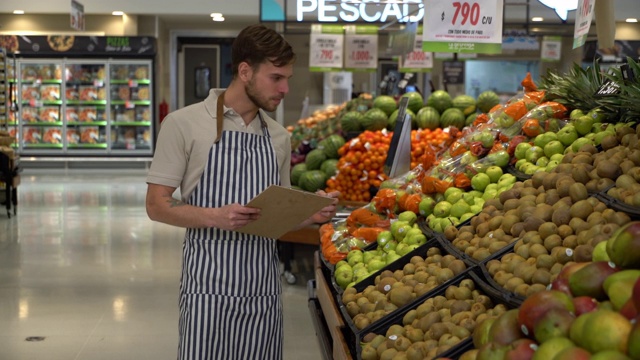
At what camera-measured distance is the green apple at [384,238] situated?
4352mm

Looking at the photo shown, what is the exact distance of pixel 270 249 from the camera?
3123 mm

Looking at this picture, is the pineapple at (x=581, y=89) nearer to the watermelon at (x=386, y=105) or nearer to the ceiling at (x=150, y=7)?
the watermelon at (x=386, y=105)

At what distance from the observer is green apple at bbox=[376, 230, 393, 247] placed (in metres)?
4.35

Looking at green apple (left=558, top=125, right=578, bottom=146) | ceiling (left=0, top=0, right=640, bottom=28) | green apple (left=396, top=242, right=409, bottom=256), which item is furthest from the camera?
ceiling (left=0, top=0, right=640, bottom=28)

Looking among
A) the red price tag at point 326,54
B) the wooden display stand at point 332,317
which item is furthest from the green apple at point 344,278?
the red price tag at point 326,54

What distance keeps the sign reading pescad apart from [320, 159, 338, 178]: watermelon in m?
1.79

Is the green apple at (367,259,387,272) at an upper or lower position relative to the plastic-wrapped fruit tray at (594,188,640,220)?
lower

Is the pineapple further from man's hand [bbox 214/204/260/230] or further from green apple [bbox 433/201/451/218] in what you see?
man's hand [bbox 214/204/260/230]

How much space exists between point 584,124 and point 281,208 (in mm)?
1878

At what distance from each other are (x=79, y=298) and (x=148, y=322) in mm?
932

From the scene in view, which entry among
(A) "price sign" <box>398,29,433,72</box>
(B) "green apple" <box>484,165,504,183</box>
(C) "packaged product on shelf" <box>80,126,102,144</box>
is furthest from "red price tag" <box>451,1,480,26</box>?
(C) "packaged product on shelf" <box>80,126,102,144</box>

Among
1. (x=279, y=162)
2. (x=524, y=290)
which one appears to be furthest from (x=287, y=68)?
(x=524, y=290)

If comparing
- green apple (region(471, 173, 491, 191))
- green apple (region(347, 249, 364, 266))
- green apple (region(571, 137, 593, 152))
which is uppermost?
green apple (region(571, 137, 593, 152))

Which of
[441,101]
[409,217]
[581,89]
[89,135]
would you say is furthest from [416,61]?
[409,217]
